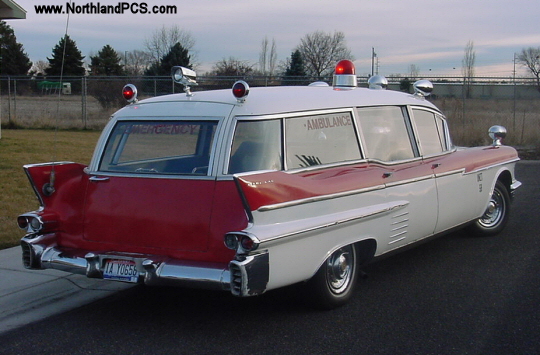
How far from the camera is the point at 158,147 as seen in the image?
218 inches

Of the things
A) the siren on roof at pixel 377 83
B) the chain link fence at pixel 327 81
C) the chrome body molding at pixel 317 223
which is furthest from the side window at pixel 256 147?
the chain link fence at pixel 327 81

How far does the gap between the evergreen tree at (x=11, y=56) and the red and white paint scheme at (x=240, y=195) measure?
1455 inches

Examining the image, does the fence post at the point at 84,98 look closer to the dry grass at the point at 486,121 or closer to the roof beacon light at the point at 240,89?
the dry grass at the point at 486,121

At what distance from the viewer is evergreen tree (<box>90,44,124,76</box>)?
121 feet

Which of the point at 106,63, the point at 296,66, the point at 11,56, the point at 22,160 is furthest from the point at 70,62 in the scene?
the point at 22,160

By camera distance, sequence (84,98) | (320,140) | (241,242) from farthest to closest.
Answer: (84,98)
(320,140)
(241,242)

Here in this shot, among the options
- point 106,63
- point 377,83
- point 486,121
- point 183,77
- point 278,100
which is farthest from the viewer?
point 106,63

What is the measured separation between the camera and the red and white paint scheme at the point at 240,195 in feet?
14.6

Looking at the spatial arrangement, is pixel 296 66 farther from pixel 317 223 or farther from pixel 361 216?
pixel 317 223

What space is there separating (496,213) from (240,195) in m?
4.52

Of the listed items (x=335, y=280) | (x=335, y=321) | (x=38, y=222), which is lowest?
(x=335, y=321)

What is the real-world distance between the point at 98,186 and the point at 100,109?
19.8 meters

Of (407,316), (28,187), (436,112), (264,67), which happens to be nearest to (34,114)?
(264,67)

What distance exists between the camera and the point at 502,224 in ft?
25.3
